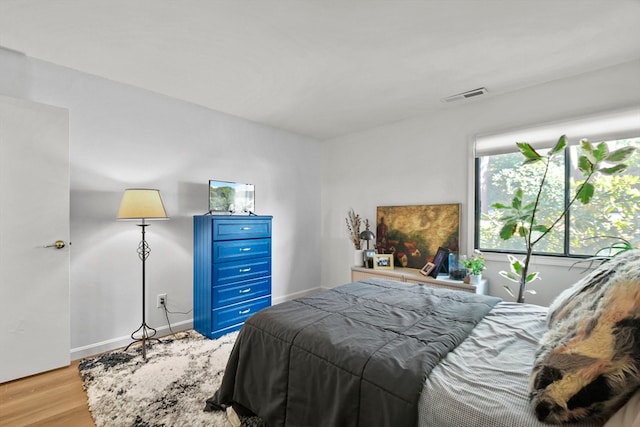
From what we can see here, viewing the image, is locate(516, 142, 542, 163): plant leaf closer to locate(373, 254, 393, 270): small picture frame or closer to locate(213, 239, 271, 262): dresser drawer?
locate(373, 254, 393, 270): small picture frame

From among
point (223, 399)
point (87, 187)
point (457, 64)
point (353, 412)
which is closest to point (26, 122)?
point (87, 187)

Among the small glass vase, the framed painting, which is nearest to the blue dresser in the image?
the small glass vase

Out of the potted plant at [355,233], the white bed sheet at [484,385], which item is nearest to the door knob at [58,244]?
the white bed sheet at [484,385]

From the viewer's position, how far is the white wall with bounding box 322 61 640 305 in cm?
267

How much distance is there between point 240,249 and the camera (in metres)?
3.26

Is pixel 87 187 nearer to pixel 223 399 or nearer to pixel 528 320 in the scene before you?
pixel 223 399

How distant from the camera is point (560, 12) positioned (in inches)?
73.8

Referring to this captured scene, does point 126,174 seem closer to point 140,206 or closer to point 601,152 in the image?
point 140,206

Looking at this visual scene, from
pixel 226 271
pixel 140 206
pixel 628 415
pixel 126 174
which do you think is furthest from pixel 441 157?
pixel 126 174

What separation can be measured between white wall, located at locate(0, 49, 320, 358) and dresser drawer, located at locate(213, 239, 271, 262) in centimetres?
50

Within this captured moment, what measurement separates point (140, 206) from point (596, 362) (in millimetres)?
2896

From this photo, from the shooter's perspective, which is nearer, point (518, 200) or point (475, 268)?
point (518, 200)

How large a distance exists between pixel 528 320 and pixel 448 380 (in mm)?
906

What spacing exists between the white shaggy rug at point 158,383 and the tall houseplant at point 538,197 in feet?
9.00
